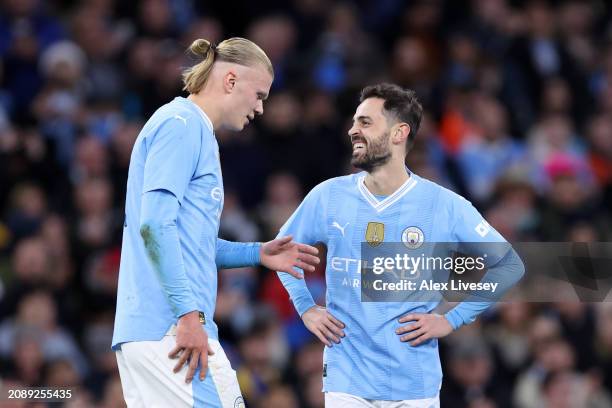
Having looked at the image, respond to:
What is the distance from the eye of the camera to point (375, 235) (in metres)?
5.59

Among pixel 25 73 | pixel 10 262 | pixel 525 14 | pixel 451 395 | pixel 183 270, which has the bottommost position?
pixel 451 395

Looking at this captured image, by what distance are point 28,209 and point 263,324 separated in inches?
83.5

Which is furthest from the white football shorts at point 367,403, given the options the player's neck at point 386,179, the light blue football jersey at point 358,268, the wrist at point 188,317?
the wrist at point 188,317

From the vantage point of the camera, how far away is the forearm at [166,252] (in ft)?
14.5

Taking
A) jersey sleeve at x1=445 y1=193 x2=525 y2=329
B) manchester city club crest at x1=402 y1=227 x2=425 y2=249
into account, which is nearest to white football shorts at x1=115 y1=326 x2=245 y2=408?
manchester city club crest at x1=402 y1=227 x2=425 y2=249

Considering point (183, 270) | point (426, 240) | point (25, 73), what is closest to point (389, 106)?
point (426, 240)

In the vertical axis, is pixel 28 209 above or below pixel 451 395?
above

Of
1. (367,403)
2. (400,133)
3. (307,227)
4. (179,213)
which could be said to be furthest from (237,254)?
(400,133)

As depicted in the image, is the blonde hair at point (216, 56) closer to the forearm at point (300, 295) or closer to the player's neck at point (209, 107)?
the player's neck at point (209, 107)

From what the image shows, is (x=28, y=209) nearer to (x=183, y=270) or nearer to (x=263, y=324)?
(x=263, y=324)

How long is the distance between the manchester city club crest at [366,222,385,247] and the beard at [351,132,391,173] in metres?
0.31

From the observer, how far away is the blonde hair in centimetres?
496

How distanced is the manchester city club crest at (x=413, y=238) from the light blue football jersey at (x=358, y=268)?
0.5 inches

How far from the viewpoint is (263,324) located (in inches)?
348
